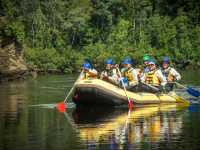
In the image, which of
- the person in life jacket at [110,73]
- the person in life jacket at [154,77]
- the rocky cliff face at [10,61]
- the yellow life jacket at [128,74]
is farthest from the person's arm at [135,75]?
the rocky cliff face at [10,61]

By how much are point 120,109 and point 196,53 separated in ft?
195

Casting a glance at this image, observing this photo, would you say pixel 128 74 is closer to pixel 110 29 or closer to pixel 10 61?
pixel 10 61

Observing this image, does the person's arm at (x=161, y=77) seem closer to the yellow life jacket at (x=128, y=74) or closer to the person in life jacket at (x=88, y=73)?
the yellow life jacket at (x=128, y=74)

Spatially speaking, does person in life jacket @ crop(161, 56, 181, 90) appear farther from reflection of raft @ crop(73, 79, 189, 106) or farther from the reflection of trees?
the reflection of trees

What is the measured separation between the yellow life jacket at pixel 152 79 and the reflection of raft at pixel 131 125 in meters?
3.06

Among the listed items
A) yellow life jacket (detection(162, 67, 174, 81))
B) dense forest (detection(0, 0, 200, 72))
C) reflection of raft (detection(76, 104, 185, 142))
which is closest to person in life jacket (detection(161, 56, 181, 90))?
yellow life jacket (detection(162, 67, 174, 81))

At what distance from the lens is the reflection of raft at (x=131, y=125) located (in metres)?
17.8

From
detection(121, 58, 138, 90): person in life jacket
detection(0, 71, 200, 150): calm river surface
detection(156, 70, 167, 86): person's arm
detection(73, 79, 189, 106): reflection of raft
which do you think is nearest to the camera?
detection(0, 71, 200, 150): calm river surface

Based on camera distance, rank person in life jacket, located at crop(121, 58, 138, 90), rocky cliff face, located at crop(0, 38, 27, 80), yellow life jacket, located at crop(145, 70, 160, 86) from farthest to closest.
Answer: rocky cliff face, located at crop(0, 38, 27, 80), yellow life jacket, located at crop(145, 70, 160, 86), person in life jacket, located at crop(121, 58, 138, 90)

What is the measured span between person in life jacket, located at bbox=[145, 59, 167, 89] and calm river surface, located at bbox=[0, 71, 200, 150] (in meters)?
1.55

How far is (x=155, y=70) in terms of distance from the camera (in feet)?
90.7

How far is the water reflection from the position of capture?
1678 centimetres

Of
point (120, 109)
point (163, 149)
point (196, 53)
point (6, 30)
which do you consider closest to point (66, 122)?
point (120, 109)

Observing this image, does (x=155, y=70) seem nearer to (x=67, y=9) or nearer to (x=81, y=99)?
(x=81, y=99)
